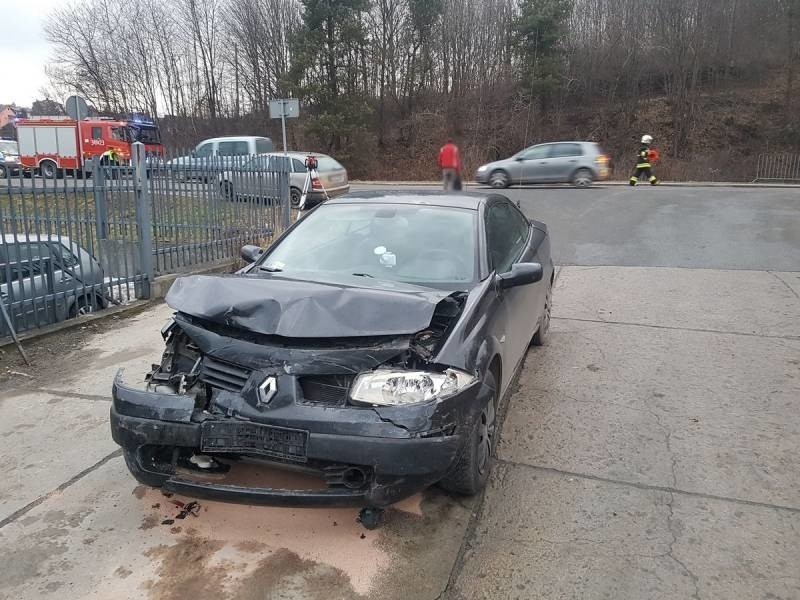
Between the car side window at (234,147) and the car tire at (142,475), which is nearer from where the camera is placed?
the car tire at (142,475)

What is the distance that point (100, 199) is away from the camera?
7.27 metres

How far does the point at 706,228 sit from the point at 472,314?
10.2 metres

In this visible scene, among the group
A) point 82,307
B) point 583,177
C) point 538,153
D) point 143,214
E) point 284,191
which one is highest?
point 538,153

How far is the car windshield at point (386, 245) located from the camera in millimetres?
3961

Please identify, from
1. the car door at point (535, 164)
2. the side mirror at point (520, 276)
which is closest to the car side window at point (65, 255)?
the side mirror at point (520, 276)

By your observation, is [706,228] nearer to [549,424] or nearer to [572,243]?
[572,243]

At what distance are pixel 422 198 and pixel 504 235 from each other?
0.71 metres

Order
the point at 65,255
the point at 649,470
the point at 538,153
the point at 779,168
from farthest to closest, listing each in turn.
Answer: the point at 779,168, the point at 538,153, the point at 65,255, the point at 649,470

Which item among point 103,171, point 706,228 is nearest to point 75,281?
point 103,171

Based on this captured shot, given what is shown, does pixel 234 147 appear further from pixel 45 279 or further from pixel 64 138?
pixel 45 279

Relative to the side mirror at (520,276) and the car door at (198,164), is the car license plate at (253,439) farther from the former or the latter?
the car door at (198,164)

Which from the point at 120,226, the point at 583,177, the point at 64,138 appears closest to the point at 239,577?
the point at 120,226

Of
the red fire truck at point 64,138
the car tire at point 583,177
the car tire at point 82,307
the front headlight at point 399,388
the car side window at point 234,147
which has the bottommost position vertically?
the car tire at point 82,307

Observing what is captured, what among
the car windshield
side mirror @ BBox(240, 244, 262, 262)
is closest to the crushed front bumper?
the car windshield
